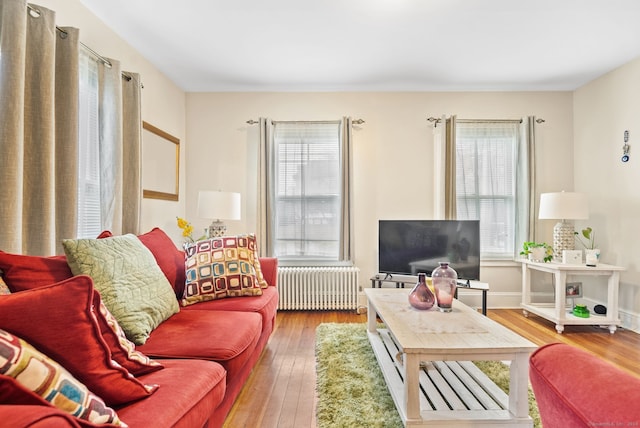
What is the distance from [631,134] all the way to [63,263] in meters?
4.59

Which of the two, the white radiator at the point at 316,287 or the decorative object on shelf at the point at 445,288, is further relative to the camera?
the white radiator at the point at 316,287

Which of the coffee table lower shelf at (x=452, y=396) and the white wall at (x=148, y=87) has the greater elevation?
the white wall at (x=148, y=87)

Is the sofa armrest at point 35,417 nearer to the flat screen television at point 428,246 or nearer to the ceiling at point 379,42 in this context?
the ceiling at point 379,42

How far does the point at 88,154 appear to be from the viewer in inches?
91.7

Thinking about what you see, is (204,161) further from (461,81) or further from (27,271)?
(461,81)

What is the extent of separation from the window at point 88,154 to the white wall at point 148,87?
0.26 metres

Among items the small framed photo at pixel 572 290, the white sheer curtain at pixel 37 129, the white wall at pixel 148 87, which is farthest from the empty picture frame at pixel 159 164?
the small framed photo at pixel 572 290

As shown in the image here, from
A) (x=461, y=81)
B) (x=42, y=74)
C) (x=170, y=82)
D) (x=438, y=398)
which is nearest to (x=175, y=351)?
(x=438, y=398)

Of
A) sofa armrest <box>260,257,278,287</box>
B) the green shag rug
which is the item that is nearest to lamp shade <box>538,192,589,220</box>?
the green shag rug

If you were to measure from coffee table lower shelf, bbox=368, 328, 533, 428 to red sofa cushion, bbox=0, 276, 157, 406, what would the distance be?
4.05ft

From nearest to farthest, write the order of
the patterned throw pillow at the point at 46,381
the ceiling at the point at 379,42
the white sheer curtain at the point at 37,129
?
the patterned throw pillow at the point at 46,381 → the white sheer curtain at the point at 37,129 → the ceiling at the point at 379,42

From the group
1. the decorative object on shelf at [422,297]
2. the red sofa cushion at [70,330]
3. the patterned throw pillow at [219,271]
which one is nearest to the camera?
the red sofa cushion at [70,330]

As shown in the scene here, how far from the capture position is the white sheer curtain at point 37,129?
159 cm

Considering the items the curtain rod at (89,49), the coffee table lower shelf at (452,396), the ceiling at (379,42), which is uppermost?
the ceiling at (379,42)
